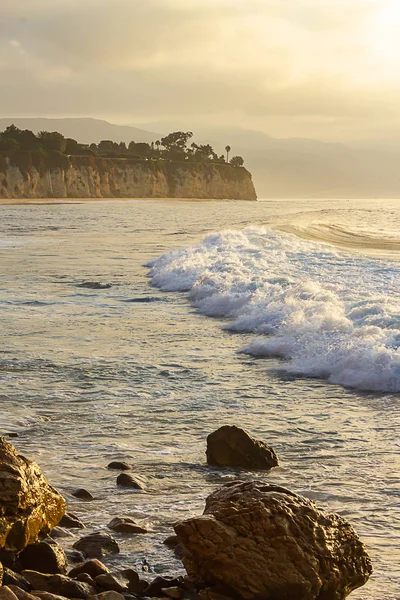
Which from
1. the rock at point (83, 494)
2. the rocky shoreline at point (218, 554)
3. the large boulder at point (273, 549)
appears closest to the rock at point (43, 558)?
the rocky shoreline at point (218, 554)

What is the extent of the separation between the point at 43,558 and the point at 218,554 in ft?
3.20

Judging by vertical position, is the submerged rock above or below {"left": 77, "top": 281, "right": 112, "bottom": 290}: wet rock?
below

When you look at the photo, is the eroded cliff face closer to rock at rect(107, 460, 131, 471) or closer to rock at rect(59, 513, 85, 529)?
rock at rect(107, 460, 131, 471)

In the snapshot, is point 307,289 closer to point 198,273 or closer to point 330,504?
point 198,273

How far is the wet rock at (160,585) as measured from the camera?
174 inches

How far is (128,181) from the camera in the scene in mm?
161875

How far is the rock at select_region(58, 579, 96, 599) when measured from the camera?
13.8 feet

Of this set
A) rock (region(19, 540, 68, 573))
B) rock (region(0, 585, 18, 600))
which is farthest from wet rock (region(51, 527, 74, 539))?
rock (region(0, 585, 18, 600))

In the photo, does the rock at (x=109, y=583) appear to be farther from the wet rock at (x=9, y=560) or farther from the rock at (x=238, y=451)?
the rock at (x=238, y=451)

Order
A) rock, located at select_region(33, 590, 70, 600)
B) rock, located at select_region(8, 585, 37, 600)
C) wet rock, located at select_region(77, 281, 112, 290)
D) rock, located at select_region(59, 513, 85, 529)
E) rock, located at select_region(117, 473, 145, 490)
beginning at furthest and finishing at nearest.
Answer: wet rock, located at select_region(77, 281, 112, 290)
rock, located at select_region(117, 473, 145, 490)
rock, located at select_region(59, 513, 85, 529)
rock, located at select_region(33, 590, 70, 600)
rock, located at select_region(8, 585, 37, 600)

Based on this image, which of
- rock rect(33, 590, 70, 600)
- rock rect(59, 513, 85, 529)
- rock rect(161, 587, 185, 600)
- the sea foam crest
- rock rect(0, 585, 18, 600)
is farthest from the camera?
the sea foam crest

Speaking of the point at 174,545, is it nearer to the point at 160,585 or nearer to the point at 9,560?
the point at 160,585

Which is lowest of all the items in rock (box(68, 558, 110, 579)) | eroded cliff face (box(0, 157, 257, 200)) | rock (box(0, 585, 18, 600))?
rock (box(68, 558, 110, 579))

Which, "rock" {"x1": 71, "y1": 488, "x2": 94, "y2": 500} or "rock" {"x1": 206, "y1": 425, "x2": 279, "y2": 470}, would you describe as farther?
"rock" {"x1": 206, "y1": 425, "x2": 279, "y2": 470}
